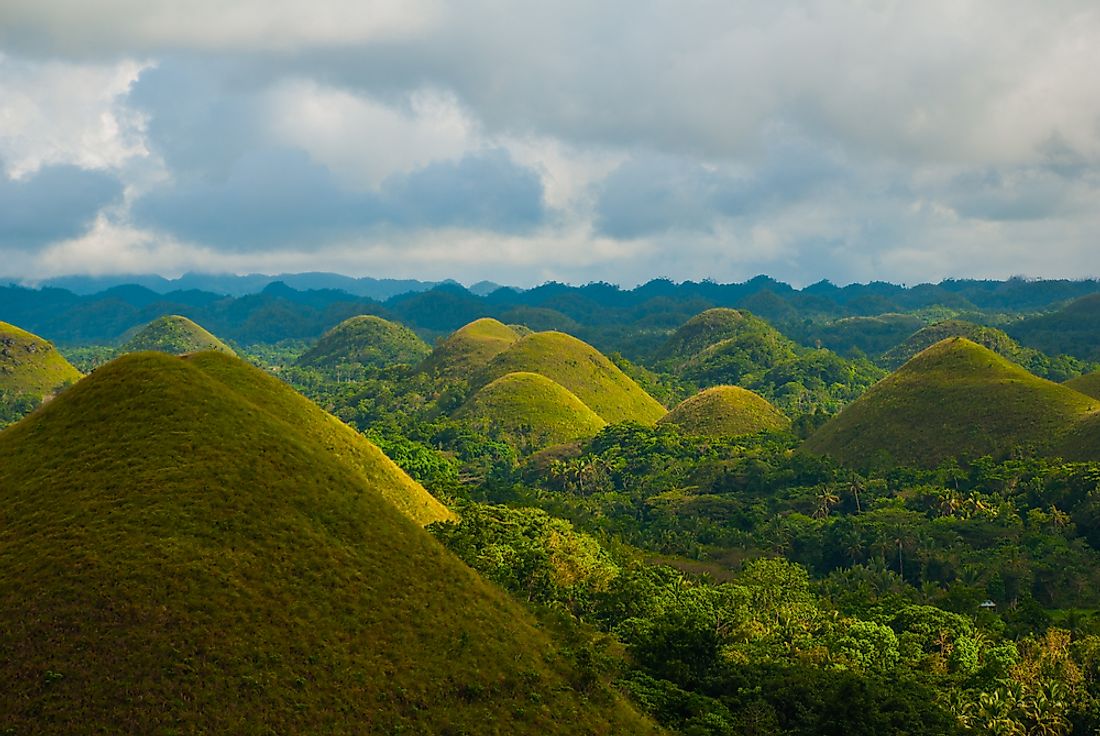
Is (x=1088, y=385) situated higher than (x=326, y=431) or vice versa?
(x=326, y=431)

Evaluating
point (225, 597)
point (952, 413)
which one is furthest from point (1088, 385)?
point (225, 597)

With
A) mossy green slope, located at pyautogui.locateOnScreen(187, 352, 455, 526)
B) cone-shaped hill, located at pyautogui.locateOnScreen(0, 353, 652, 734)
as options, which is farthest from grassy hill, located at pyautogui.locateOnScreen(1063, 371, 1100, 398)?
cone-shaped hill, located at pyautogui.locateOnScreen(0, 353, 652, 734)

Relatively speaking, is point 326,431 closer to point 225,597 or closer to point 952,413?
point 225,597

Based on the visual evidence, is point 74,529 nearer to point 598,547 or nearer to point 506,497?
point 598,547

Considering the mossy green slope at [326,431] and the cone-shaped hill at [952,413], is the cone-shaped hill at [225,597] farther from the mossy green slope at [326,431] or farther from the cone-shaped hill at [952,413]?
the cone-shaped hill at [952,413]

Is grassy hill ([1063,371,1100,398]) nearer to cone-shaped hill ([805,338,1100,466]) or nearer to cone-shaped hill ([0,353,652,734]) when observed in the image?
cone-shaped hill ([805,338,1100,466])

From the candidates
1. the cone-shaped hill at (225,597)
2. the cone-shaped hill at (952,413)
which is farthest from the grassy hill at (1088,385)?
the cone-shaped hill at (225,597)
